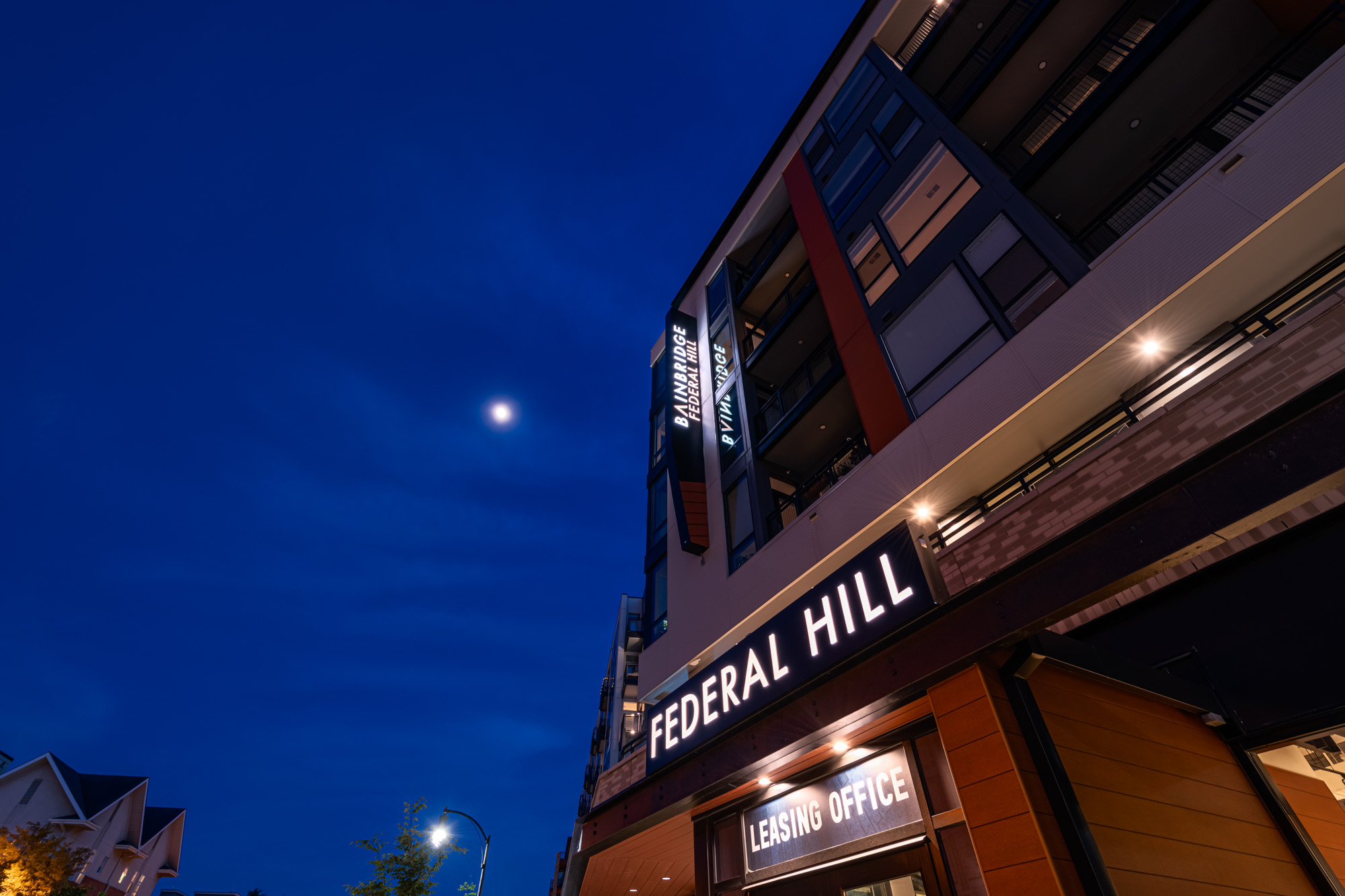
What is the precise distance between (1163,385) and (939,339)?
3.93 metres

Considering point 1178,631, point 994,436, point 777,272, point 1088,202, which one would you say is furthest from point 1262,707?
point 777,272

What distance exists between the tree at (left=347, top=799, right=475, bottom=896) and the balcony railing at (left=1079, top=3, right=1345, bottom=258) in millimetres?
27100

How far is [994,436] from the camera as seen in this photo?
966 cm

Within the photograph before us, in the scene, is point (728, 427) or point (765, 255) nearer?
point (728, 427)

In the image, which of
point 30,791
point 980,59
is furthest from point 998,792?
point 30,791

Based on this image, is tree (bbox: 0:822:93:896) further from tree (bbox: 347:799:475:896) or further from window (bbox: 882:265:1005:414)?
window (bbox: 882:265:1005:414)

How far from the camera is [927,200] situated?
1412 cm

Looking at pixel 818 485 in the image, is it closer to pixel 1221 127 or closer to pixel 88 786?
pixel 1221 127

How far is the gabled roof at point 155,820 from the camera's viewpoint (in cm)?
4472

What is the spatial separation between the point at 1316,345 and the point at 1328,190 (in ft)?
7.46

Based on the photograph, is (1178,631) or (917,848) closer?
→ (917,848)

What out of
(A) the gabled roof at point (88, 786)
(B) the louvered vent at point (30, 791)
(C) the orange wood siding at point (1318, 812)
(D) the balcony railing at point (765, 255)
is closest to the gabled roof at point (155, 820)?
(A) the gabled roof at point (88, 786)

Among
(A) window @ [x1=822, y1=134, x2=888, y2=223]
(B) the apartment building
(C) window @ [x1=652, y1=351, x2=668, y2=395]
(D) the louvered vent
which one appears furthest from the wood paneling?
(D) the louvered vent

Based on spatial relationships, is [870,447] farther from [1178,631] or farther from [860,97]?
[860,97]
